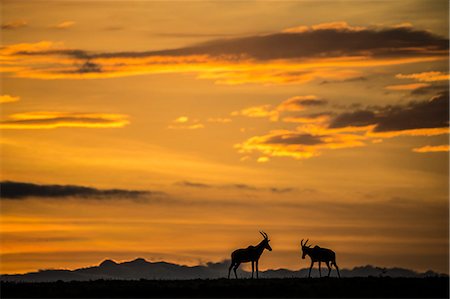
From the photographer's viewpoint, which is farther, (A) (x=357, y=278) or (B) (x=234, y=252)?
(B) (x=234, y=252)

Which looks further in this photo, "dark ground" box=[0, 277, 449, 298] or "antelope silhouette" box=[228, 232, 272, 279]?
"antelope silhouette" box=[228, 232, 272, 279]

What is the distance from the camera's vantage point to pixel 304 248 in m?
83.2

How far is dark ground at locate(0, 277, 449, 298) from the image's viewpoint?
70.3m

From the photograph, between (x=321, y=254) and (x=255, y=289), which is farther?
(x=321, y=254)

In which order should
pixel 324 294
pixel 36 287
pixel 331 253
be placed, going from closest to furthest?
1. pixel 324 294
2. pixel 36 287
3. pixel 331 253

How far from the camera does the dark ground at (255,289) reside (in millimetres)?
70312

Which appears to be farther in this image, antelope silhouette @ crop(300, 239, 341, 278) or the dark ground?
antelope silhouette @ crop(300, 239, 341, 278)

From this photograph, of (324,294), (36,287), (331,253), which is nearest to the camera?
(324,294)

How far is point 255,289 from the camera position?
7100 centimetres

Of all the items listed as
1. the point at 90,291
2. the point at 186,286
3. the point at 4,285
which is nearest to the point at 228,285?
the point at 186,286

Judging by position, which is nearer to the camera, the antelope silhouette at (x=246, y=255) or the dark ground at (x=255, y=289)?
the dark ground at (x=255, y=289)

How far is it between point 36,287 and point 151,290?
7.52m

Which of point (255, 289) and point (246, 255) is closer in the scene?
point (255, 289)

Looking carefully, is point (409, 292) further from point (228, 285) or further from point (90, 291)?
point (90, 291)
